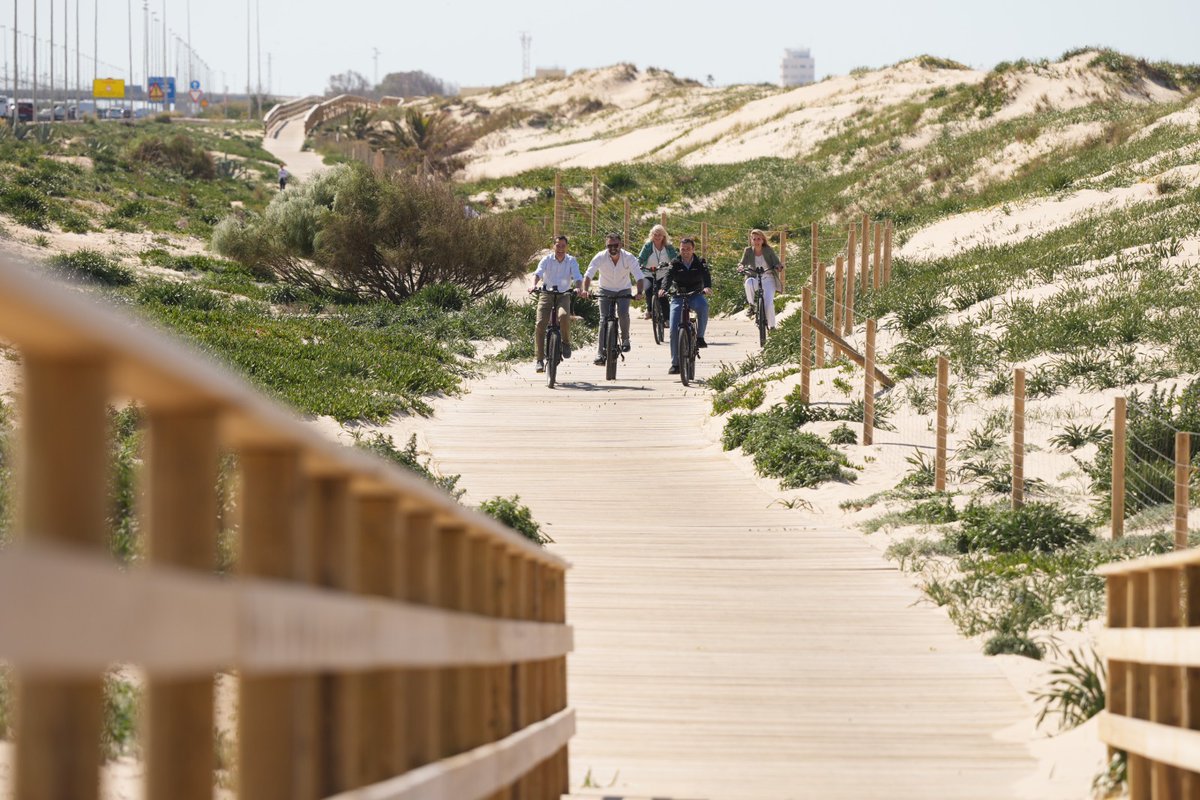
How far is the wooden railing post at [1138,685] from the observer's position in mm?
4980

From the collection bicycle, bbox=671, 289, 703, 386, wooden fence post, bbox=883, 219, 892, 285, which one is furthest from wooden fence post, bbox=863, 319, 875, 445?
wooden fence post, bbox=883, 219, 892, 285

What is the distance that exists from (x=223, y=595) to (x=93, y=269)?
2397 cm

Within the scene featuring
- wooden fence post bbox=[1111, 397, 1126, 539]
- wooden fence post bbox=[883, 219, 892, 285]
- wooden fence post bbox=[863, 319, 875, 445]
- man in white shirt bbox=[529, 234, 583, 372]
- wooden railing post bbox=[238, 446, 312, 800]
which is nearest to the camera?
wooden railing post bbox=[238, 446, 312, 800]

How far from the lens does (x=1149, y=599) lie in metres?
5.12

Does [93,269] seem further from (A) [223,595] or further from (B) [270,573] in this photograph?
(A) [223,595]

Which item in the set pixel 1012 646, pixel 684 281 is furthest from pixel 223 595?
pixel 684 281

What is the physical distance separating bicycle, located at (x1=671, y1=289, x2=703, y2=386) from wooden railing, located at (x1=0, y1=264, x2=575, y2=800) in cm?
1439

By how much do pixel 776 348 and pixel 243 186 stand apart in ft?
135

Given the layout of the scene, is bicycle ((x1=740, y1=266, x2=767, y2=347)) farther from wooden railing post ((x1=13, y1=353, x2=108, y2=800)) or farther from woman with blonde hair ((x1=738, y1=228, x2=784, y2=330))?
wooden railing post ((x1=13, y1=353, x2=108, y2=800))

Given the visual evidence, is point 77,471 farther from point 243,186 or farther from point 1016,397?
point 243,186

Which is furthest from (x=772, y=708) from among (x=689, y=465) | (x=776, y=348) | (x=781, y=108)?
(x=781, y=108)

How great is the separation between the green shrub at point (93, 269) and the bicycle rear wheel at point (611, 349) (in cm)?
919

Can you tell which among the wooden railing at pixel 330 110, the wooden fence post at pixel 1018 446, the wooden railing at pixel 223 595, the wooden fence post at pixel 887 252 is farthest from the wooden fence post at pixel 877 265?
the wooden railing at pixel 330 110

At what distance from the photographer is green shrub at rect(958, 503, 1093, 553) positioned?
32.8ft
